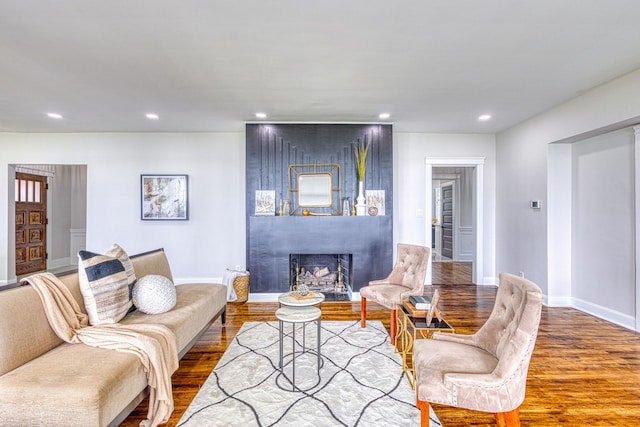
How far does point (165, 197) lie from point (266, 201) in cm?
188

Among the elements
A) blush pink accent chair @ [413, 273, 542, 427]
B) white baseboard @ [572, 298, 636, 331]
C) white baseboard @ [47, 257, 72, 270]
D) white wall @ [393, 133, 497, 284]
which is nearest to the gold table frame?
blush pink accent chair @ [413, 273, 542, 427]

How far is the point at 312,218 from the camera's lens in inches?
167

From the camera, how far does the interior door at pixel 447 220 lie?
8.15 meters

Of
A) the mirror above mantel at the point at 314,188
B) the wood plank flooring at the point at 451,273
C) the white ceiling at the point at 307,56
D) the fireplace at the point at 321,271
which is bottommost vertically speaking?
the wood plank flooring at the point at 451,273

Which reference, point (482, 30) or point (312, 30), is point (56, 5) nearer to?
point (312, 30)

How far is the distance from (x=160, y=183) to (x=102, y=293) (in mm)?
3322

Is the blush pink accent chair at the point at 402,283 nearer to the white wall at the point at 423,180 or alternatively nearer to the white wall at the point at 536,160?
the white wall at the point at 423,180

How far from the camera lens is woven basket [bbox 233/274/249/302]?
421 centimetres

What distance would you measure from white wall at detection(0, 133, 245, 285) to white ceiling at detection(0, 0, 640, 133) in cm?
94

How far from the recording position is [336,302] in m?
4.20

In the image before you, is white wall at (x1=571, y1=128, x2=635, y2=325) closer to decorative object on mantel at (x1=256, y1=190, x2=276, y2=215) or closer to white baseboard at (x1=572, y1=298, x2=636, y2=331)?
white baseboard at (x1=572, y1=298, x2=636, y2=331)

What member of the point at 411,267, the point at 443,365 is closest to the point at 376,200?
the point at 411,267

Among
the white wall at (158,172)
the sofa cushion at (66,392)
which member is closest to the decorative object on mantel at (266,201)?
the white wall at (158,172)

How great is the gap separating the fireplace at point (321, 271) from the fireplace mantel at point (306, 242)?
295mm
